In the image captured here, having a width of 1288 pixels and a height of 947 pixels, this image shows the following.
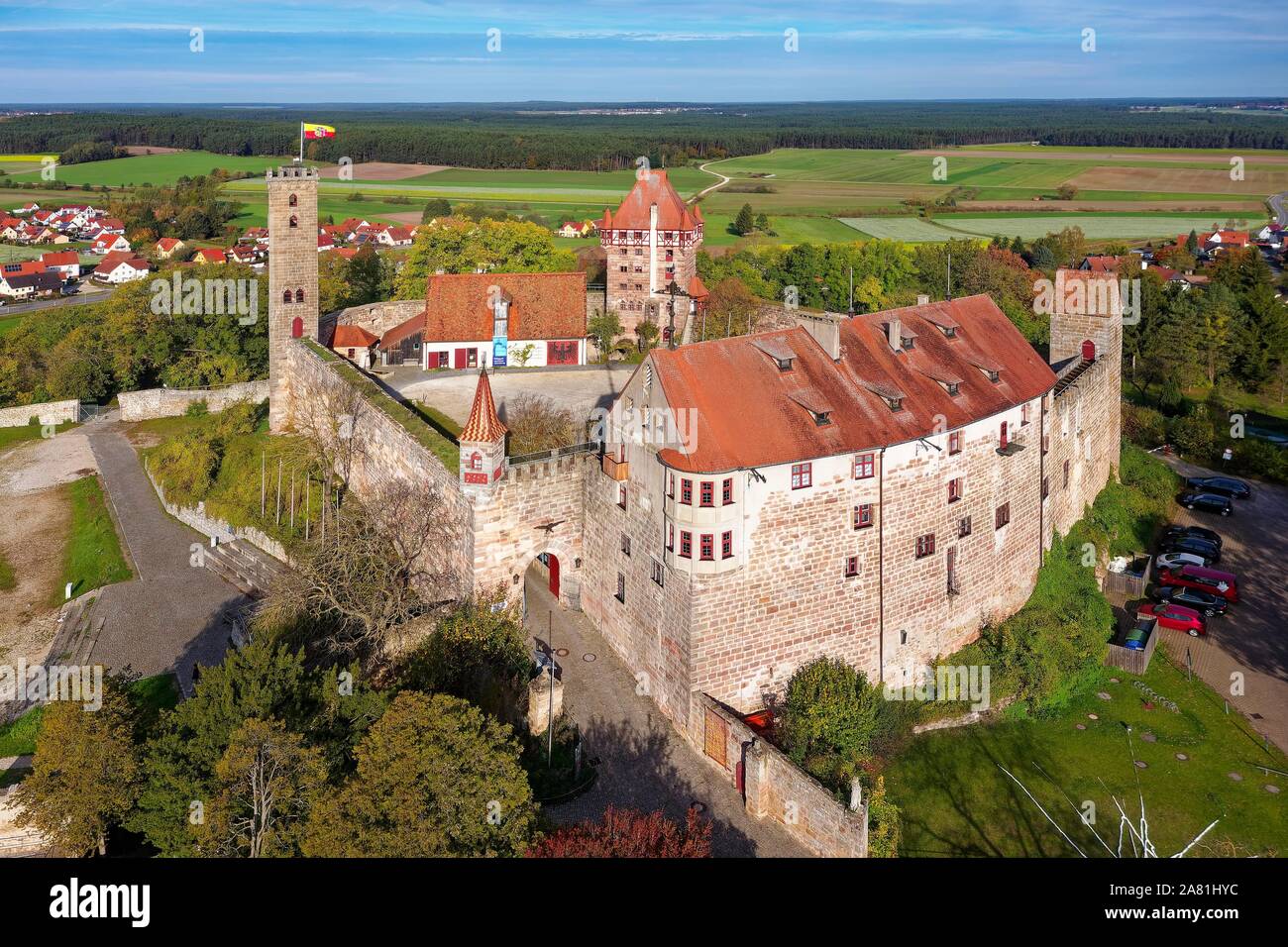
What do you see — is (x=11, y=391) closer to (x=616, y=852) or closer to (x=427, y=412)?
(x=427, y=412)

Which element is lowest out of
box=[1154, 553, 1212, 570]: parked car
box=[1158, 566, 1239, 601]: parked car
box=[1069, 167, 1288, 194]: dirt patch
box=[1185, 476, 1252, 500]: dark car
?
box=[1158, 566, 1239, 601]: parked car

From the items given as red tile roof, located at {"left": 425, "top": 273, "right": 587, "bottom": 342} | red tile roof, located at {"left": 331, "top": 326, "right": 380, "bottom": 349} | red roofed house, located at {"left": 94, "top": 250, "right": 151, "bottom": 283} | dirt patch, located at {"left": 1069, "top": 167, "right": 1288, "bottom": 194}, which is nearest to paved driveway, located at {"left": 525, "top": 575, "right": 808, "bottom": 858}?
red tile roof, located at {"left": 425, "top": 273, "right": 587, "bottom": 342}

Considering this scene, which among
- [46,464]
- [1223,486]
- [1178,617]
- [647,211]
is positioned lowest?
[1178,617]

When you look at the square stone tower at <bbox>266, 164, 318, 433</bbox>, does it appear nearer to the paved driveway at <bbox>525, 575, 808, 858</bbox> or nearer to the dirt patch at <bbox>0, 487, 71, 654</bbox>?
the dirt patch at <bbox>0, 487, 71, 654</bbox>

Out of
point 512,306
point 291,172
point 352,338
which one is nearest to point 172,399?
point 352,338

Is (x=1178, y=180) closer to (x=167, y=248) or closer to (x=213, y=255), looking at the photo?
(x=213, y=255)
